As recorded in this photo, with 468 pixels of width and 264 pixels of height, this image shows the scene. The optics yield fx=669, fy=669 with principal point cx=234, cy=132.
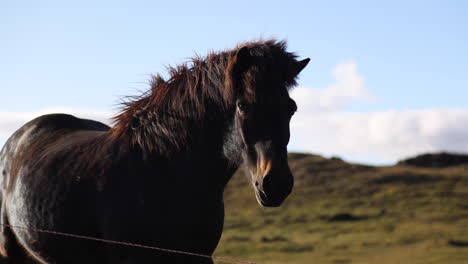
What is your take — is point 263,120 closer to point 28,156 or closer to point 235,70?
point 235,70

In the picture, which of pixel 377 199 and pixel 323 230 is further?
pixel 377 199

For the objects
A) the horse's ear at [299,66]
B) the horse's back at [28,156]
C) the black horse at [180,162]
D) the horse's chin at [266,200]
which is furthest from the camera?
the horse's back at [28,156]

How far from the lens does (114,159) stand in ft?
19.3

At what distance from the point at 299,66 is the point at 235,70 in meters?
0.74

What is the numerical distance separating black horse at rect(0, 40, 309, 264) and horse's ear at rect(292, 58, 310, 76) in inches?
0.7

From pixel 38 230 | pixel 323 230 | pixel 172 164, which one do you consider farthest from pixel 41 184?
pixel 323 230

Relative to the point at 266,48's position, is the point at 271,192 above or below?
below

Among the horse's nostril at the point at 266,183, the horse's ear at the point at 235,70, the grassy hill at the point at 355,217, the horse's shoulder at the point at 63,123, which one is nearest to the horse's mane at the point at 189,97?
the horse's ear at the point at 235,70

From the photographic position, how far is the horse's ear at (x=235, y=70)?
5.48 meters

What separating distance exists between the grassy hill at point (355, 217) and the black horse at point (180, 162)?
34122mm

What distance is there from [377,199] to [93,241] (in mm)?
62566

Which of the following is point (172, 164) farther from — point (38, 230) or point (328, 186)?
point (328, 186)

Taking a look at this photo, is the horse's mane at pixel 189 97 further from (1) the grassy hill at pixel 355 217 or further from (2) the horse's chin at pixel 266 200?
(1) the grassy hill at pixel 355 217

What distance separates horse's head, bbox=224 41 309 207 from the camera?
509 centimetres
